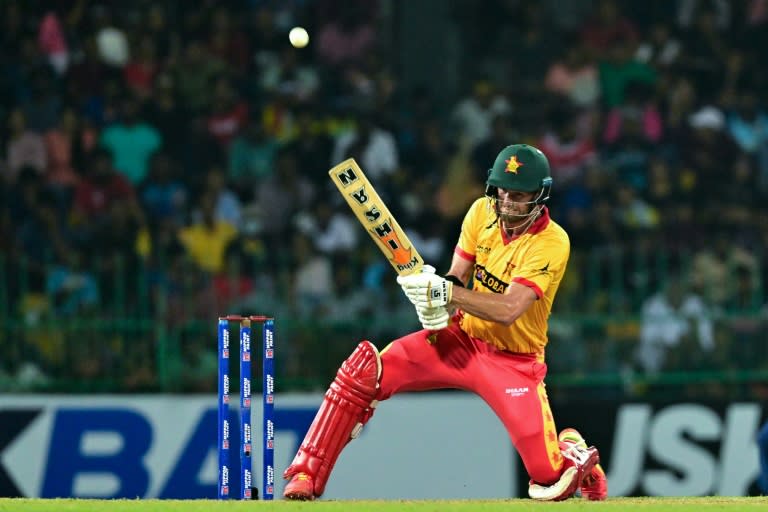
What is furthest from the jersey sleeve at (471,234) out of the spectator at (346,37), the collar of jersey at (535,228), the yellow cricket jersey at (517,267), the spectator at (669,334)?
the spectator at (346,37)

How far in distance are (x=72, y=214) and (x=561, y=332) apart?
190 inches

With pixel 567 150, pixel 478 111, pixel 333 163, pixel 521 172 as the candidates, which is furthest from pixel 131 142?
pixel 521 172

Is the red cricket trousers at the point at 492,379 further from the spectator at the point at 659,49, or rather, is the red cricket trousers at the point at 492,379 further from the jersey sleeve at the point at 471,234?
the spectator at the point at 659,49

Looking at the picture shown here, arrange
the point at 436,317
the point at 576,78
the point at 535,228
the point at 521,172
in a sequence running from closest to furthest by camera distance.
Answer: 1. the point at 436,317
2. the point at 521,172
3. the point at 535,228
4. the point at 576,78

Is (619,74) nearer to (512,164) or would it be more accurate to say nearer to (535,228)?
(535,228)

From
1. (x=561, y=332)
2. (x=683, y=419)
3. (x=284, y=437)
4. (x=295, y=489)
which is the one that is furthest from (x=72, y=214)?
(x=295, y=489)

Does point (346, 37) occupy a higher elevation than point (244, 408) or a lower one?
higher

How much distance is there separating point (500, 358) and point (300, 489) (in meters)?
1.35

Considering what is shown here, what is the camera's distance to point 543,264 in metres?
8.69

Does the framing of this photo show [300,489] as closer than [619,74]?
Yes

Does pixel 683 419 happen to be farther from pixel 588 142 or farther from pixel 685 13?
pixel 685 13

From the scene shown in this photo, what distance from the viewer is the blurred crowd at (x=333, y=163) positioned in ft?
Result: 42.4

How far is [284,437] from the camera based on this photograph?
1298cm

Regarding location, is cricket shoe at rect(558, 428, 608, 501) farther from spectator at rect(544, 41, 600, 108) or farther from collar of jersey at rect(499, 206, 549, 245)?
spectator at rect(544, 41, 600, 108)
